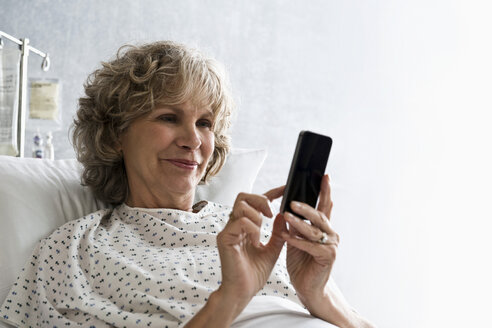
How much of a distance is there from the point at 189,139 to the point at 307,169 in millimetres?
454

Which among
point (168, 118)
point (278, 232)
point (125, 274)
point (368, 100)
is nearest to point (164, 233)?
point (125, 274)

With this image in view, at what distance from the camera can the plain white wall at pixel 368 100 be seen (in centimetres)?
225

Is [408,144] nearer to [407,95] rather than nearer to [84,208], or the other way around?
[407,95]

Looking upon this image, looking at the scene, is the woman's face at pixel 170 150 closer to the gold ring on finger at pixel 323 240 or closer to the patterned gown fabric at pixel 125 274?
the patterned gown fabric at pixel 125 274

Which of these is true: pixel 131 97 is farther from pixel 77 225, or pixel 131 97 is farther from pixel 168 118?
pixel 77 225

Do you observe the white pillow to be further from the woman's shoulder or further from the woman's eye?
the woman's eye

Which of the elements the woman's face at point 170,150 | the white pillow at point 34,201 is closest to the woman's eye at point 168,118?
the woman's face at point 170,150

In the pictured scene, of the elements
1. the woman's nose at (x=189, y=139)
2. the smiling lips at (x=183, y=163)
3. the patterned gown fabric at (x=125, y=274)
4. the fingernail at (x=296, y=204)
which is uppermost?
the woman's nose at (x=189, y=139)

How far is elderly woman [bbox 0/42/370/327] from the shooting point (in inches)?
31.9

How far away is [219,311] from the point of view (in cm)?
80

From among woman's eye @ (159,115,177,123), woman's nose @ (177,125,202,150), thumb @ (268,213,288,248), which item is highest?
woman's eye @ (159,115,177,123)

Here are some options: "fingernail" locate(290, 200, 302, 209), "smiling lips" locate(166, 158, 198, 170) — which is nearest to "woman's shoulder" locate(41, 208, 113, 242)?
"smiling lips" locate(166, 158, 198, 170)

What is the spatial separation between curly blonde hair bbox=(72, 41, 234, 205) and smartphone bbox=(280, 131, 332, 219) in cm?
48

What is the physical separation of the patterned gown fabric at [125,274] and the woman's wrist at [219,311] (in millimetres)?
100
